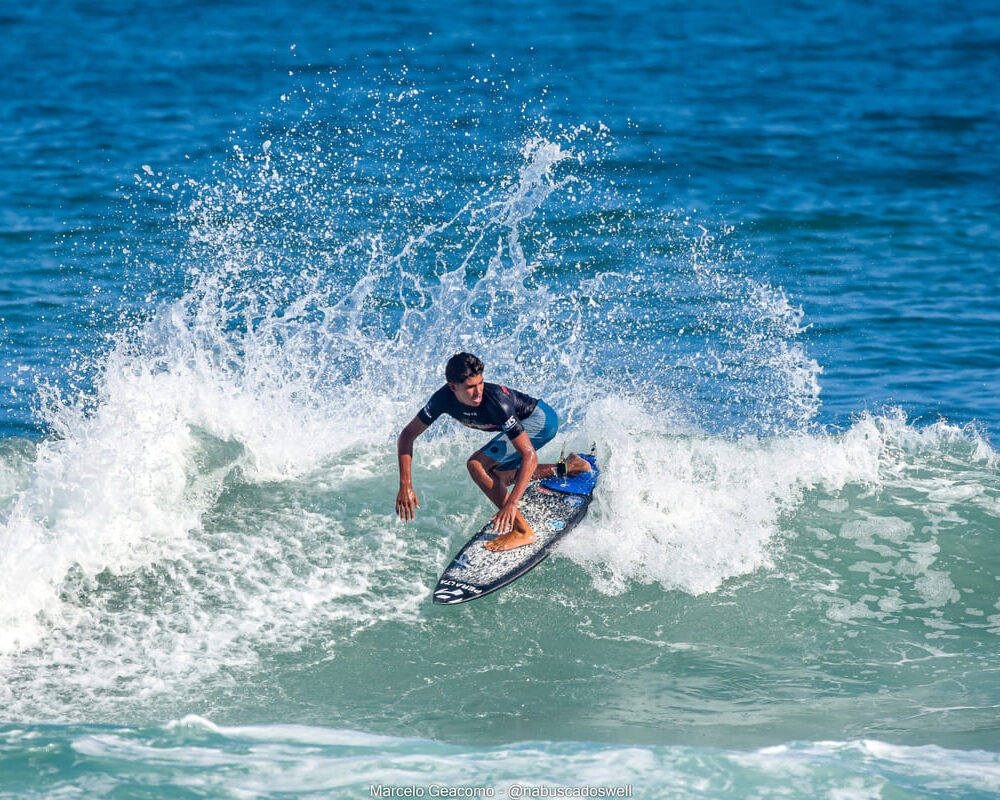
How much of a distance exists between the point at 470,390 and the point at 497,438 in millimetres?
1096

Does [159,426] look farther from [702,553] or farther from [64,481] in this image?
[702,553]

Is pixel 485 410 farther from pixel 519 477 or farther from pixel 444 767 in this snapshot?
pixel 444 767

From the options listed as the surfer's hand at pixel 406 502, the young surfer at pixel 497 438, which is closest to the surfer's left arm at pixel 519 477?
the young surfer at pixel 497 438

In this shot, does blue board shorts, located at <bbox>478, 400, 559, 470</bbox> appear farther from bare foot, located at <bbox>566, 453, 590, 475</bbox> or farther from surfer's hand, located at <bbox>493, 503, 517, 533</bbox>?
surfer's hand, located at <bbox>493, 503, 517, 533</bbox>

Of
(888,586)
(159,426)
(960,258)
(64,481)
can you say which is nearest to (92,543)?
(64,481)

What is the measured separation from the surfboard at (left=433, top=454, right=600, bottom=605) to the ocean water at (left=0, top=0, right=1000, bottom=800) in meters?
0.18

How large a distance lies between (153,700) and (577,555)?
348cm

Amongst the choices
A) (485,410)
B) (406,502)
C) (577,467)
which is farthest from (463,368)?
(577,467)

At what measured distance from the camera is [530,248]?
1728cm

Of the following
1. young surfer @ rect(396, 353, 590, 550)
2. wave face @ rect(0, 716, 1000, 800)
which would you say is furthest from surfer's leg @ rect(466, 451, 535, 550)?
wave face @ rect(0, 716, 1000, 800)

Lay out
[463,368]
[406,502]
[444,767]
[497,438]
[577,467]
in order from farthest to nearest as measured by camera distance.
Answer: [577,467]
[497,438]
[406,502]
[463,368]
[444,767]

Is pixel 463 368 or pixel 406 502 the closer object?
pixel 463 368

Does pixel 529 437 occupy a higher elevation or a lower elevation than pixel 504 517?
higher

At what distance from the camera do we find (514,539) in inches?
342
